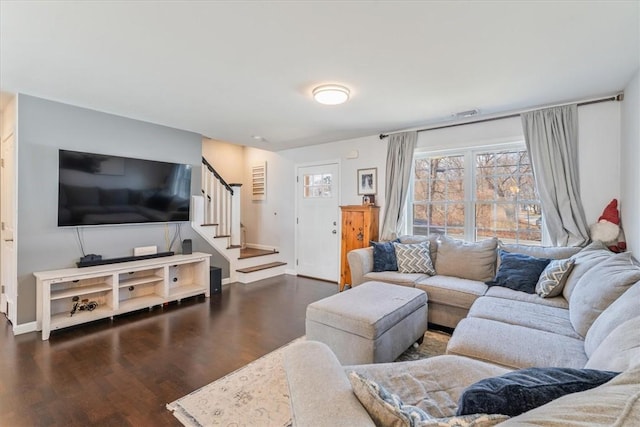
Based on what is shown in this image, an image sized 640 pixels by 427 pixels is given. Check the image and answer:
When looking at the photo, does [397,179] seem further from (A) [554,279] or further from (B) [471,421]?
(B) [471,421]

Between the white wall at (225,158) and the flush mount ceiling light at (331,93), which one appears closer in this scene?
the flush mount ceiling light at (331,93)

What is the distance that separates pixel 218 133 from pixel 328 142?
178cm

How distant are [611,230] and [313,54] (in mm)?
3236

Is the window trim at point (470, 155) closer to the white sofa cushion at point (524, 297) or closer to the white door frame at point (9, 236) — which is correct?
the white sofa cushion at point (524, 297)

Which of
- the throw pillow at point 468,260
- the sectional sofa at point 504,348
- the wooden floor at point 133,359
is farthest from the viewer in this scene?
the throw pillow at point 468,260

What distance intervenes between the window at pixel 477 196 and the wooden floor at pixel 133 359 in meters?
2.19

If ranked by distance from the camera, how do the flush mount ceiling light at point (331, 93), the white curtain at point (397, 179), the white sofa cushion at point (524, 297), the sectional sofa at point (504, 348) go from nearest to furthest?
the sectional sofa at point (504, 348) → the white sofa cushion at point (524, 297) → the flush mount ceiling light at point (331, 93) → the white curtain at point (397, 179)

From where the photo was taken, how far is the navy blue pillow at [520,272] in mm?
2746

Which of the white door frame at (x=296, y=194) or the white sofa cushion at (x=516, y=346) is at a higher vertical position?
the white door frame at (x=296, y=194)

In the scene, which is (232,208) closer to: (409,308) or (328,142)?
(328,142)

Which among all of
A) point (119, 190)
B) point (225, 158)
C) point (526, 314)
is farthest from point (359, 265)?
point (225, 158)

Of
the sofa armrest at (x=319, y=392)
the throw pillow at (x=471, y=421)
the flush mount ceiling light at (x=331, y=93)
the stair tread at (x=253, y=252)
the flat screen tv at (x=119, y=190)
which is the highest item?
the flush mount ceiling light at (x=331, y=93)

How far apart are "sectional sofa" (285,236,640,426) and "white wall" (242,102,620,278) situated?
0.82m

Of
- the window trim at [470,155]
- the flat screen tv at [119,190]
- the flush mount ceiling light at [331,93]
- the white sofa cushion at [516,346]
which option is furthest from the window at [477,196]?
the flat screen tv at [119,190]
